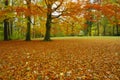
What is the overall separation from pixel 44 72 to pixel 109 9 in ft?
54.3

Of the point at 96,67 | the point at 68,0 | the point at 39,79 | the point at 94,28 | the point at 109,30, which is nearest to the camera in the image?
the point at 39,79

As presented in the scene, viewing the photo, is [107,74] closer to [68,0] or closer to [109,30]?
[68,0]

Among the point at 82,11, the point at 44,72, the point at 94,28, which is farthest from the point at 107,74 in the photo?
the point at 94,28

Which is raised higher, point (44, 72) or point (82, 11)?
point (82, 11)

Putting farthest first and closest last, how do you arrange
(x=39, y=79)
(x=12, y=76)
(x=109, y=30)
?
(x=109, y=30), (x=12, y=76), (x=39, y=79)

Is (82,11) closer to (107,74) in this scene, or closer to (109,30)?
(107,74)

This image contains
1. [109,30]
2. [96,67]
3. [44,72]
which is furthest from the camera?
[109,30]

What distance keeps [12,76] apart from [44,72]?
3.33ft

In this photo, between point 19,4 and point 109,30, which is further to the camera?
point 109,30

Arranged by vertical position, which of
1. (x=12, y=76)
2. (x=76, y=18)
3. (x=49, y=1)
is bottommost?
(x=12, y=76)

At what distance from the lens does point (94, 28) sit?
6975 cm

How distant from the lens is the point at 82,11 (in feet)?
69.8

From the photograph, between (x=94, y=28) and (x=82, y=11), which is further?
(x=94, y=28)

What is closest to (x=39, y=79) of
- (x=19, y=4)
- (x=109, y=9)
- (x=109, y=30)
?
(x=19, y=4)
